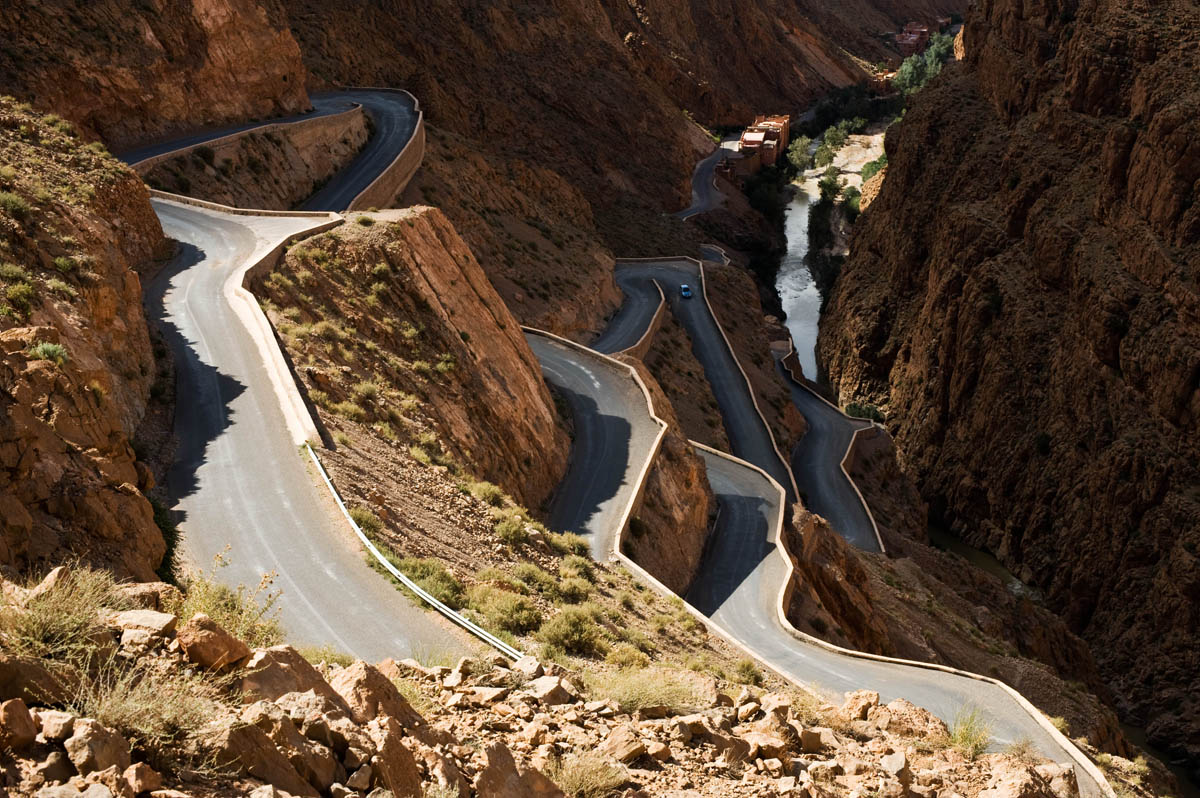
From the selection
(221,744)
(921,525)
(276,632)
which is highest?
(221,744)

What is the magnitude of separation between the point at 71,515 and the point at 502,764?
17.2ft

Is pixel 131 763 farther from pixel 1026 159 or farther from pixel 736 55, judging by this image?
pixel 736 55

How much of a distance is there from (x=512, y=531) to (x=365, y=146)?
3155cm

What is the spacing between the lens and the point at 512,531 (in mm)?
18078

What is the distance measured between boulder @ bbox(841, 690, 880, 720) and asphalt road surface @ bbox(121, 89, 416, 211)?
27.0 metres

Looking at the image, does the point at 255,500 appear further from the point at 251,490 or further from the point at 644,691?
the point at 644,691

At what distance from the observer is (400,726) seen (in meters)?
7.96

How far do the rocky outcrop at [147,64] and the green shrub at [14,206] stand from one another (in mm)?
15865

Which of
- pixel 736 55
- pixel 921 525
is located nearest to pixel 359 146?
pixel 921 525

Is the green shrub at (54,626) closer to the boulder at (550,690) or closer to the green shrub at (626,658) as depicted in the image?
the boulder at (550,690)

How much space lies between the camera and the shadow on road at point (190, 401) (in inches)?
617

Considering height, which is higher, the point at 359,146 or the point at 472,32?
the point at 472,32

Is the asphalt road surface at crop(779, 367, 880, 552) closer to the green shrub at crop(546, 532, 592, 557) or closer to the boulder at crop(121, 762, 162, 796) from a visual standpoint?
the green shrub at crop(546, 532, 592, 557)

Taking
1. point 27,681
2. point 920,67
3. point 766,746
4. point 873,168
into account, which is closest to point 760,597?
point 766,746
